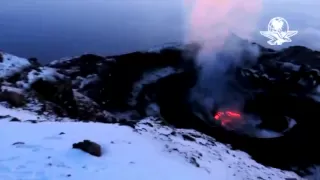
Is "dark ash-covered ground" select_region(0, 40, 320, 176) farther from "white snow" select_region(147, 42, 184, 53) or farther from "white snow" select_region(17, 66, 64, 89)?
"white snow" select_region(147, 42, 184, 53)

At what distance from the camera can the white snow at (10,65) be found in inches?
1091

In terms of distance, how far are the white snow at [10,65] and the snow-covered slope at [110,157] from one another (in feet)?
46.7

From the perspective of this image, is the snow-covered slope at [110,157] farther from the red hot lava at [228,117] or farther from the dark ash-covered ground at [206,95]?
the red hot lava at [228,117]

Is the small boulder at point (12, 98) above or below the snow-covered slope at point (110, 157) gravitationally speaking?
above

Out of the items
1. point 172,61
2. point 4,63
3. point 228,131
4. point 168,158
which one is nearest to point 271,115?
point 228,131

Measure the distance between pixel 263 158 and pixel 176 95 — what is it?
70.4 feet

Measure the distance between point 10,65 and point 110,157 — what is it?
21.2 metres

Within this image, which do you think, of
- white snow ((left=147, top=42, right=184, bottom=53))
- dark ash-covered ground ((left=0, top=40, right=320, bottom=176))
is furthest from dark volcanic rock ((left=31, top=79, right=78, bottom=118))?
white snow ((left=147, top=42, right=184, bottom=53))

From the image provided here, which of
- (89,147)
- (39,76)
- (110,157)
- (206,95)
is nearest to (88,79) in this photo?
(206,95)

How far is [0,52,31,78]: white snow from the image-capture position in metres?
27.7

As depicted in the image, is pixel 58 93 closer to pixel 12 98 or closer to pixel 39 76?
pixel 39 76

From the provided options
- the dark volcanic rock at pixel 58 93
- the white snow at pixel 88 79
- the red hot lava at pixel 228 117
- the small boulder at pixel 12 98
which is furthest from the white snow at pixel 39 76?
the red hot lava at pixel 228 117

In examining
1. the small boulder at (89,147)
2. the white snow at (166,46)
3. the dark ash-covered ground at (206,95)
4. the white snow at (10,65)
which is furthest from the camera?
the white snow at (166,46)

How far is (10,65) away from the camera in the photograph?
29672 mm
